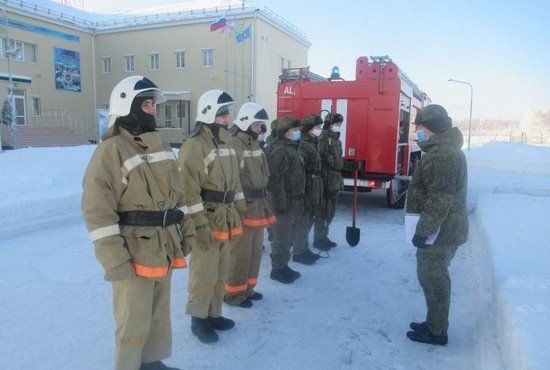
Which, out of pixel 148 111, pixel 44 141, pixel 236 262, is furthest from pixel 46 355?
pixel 44 141

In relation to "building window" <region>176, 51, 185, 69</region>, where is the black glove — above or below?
below

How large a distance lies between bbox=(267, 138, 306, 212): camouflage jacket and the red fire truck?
9.34 ft

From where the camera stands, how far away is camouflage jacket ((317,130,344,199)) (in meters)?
6.54

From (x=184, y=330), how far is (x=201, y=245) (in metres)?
0.86

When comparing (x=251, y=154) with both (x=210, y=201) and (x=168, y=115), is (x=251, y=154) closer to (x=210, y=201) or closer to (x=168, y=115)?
(x=210, y=201)

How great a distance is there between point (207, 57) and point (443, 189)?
27256 millimetres

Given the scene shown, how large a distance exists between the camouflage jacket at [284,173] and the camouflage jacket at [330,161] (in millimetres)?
1230

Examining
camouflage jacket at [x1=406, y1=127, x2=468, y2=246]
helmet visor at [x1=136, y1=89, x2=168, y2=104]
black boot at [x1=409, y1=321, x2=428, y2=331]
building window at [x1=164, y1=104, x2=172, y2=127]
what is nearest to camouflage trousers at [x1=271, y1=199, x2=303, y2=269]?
black boot at [x1=409, y1=321, x2=428, y2=331]

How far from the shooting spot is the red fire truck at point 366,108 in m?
8.23

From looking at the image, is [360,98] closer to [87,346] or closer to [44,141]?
[87,346]

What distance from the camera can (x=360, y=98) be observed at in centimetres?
839

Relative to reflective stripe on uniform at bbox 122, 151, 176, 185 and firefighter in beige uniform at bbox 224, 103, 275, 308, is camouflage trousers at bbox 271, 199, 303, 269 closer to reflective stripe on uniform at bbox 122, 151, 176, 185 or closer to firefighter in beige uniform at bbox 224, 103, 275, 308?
firefighter in beige uniform at bbox 224, 103, 275, 308

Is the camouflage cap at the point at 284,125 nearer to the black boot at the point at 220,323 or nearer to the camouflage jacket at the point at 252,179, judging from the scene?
the camouflage jacket at the point at 252,179

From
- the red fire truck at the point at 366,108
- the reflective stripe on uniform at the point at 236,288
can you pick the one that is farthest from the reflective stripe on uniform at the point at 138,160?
the red fire truck at the point at 366,108
